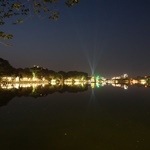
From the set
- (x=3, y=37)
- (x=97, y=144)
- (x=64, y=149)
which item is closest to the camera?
(x=3, y=37)

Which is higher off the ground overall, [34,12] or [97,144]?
[34,12]

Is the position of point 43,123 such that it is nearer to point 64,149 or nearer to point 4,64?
point 64,149

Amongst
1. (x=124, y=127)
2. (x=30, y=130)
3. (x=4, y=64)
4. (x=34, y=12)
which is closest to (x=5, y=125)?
(x=30, y=130)

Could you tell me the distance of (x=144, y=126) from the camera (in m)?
20.6

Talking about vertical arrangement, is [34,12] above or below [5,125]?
above

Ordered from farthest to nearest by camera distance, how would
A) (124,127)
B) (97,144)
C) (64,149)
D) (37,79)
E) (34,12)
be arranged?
1. (37,79)
2. (124,127)
3. (97,144)
4. (64,149)
5. (34,12)

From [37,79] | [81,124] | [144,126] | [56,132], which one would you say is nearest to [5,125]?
[56,132]

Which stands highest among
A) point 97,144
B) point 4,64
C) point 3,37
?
point 4,64

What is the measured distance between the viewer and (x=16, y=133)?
1762 cm

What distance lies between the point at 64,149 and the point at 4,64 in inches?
3315

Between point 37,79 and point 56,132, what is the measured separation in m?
144

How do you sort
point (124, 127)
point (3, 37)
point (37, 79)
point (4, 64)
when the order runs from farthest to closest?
1. point (37, 79)
2. point (4, 64)
3. point (124, 127)
4. point (3, 37)

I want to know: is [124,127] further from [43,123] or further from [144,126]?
[43,123]

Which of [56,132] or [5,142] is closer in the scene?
[5,142]
